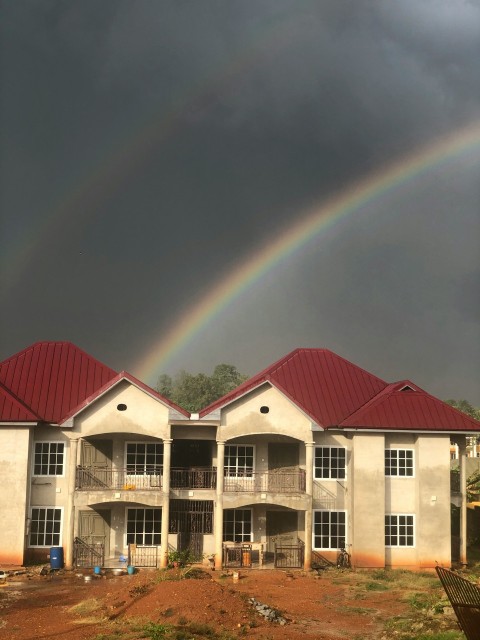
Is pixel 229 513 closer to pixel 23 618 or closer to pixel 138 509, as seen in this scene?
pixel 138 509

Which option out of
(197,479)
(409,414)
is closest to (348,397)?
(409,414)

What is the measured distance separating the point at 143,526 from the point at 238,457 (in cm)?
533

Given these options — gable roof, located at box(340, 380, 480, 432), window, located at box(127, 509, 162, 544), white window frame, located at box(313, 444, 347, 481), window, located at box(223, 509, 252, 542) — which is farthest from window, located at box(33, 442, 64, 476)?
gable roof, located at box(340, 380, 480, 432)

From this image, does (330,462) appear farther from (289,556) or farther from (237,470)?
(289,556)

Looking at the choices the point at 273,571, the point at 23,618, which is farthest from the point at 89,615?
the point at 273,571

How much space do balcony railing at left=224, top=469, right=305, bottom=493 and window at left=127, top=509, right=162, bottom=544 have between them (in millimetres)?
3649

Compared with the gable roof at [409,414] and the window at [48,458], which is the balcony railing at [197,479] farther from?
the gable roof at [409,414]

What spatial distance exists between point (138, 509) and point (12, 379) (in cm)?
872

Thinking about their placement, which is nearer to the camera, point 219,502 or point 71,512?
point 71,512

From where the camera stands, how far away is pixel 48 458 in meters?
34.9

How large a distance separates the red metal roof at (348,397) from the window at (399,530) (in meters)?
4.06

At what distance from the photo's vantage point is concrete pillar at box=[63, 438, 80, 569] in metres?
32.8

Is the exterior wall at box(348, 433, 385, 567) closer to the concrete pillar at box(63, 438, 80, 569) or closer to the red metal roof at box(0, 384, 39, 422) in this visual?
the concrete pillar at box(63, 438, 80, 569)

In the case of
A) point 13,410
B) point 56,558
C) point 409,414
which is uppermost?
point 409,414
